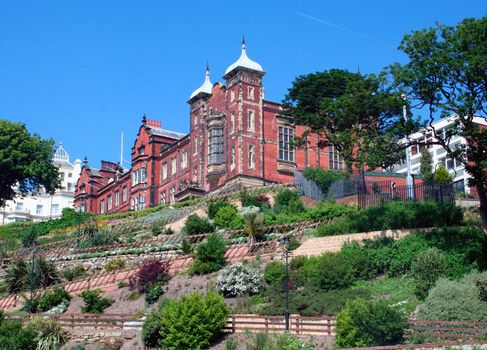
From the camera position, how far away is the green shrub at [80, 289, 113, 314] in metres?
36.8

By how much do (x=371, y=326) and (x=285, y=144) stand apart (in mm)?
39847

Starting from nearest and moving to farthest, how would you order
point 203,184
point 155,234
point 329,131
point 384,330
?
1. point 384,330
2. point 155,234
3. point 329,131
4. point 203,184

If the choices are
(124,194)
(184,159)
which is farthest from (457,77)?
(124,194)

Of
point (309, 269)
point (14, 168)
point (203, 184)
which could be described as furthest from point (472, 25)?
point (14, 168)

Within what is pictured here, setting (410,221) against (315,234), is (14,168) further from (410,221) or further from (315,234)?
(410,221)

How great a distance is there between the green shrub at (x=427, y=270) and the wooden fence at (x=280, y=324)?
408 centimetres

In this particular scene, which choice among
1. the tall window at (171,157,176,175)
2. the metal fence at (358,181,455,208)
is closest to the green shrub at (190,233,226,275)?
the metal fence at (358,181,455,208)

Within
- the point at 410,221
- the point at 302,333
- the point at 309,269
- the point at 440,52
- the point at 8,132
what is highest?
the point at 8,132

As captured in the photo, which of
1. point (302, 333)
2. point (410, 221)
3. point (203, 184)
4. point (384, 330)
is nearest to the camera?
point (384, 330)

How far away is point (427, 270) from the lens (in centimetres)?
3081

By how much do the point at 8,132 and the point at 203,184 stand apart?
1830cm

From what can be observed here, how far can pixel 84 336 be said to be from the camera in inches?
1292

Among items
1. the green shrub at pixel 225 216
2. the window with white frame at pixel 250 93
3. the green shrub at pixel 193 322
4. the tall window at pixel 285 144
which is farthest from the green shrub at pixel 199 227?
the window with white frame at pixel 250 93

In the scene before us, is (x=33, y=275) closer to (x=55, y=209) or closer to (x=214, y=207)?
(x=214, y=207)
